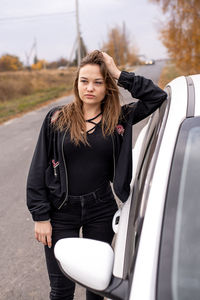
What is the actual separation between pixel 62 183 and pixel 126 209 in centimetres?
36

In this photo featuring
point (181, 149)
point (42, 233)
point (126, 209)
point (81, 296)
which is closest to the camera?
point (181, 149)

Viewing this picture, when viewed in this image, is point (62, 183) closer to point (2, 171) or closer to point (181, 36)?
point (2, 171)

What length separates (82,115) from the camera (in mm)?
1810

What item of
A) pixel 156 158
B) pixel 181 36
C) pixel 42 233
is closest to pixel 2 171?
pixel 42 233

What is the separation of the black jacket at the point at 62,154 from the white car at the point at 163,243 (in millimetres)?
395

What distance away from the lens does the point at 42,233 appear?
5.91 feet

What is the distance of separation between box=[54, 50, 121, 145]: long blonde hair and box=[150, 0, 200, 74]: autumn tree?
304 inches

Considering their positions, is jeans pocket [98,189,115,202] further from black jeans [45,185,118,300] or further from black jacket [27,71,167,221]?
black jacket [27,71,167,221]

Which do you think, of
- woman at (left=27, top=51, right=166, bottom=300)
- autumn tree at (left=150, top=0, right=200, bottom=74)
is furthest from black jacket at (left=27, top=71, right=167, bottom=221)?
autumn tree at (left=150, top=0, right=200, bottom=74)

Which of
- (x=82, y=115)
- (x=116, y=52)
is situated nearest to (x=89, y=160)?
(x=82, y=115)

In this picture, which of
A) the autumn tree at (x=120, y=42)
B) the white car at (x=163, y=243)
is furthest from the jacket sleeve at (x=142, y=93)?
the autumn tree at (x=120, y=42)

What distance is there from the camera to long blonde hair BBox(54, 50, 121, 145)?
67.9 inches

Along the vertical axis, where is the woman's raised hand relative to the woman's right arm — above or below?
below

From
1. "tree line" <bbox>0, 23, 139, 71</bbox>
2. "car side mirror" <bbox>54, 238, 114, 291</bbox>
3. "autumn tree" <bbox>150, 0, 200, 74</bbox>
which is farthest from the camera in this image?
"tree line" <bbox>0, 23, 139, 71</bbox>
